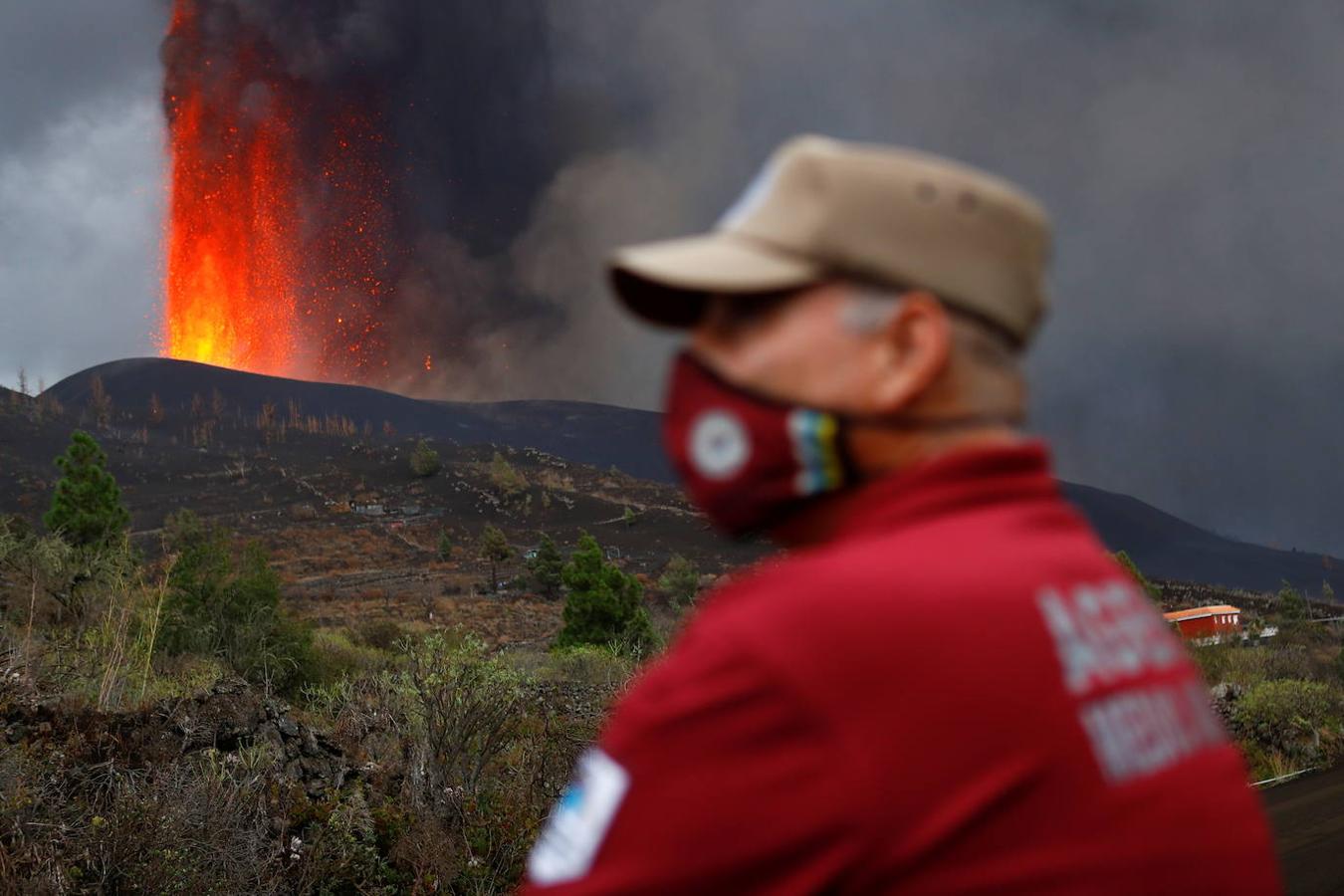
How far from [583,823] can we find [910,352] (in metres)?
0.59

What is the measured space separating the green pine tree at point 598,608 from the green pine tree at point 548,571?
767 inches

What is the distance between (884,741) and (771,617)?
15 centimetres

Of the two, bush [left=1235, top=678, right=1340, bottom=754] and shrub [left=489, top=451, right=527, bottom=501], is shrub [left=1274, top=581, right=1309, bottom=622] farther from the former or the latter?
shrub [left=489, top=451, right=527, bottom=501]

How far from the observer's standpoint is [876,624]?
94 cm

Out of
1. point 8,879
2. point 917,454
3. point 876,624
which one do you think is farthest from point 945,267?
point 8,879

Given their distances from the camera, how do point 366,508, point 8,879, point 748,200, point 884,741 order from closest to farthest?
point 884,741, point 748,200, point 8,879, point 366,508

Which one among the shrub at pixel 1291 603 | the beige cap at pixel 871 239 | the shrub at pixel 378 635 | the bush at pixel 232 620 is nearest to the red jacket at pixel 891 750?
the beige cap at pixel 871 239

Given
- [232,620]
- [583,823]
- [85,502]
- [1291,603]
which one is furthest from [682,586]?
[583,823]

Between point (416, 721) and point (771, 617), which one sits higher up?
point (771, 617)

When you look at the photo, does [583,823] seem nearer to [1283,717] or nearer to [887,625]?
[887,625]

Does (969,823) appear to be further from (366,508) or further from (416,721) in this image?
(366,508)

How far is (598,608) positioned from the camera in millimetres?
27766

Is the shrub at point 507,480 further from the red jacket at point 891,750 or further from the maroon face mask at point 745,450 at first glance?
the red jacket at point 891,750

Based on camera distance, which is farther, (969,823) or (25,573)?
(25,573)
